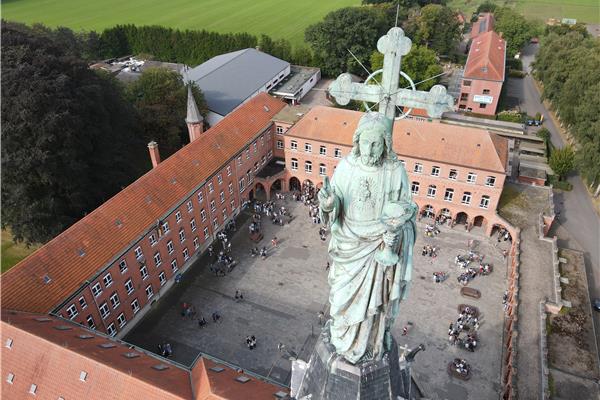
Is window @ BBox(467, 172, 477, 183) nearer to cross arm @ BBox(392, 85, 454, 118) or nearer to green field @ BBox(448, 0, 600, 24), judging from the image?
cross arm @ BBox(392, 85, 454, 118)

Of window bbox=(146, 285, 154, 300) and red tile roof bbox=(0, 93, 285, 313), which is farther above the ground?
red tile roof bbox=(0, 93, 285, 313)

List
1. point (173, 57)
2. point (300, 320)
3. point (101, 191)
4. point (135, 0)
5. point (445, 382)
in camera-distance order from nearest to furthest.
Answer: point (445, 382) < point (300, 320) < point (101, 191) < point (173, 57) < point (135, 0)

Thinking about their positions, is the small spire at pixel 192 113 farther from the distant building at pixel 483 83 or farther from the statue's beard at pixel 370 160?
the statue's beard at pixel 370 160

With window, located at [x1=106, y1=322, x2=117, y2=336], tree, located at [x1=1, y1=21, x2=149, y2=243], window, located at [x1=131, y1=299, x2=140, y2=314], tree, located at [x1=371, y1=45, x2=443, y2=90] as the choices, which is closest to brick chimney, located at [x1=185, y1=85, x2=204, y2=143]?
tree, located at [x1=1, y1=21, x2=149, y2=243]

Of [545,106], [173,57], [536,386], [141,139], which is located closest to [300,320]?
[536,386]

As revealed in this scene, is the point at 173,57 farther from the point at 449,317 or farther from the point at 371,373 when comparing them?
the point at 371,373
